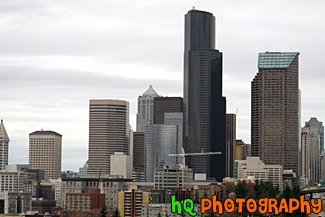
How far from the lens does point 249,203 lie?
180750mm

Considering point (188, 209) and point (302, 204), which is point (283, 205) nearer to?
point (302, 204)

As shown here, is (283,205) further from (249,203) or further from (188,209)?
(188,209)

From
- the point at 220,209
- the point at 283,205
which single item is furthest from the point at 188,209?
the point at 283,205

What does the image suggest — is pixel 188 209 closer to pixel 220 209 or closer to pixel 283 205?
pixel 220 209

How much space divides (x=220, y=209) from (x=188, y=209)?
21.7 ft

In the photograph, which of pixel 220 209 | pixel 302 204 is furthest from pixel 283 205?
pixel 220 209

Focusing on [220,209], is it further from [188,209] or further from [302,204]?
[302,204]

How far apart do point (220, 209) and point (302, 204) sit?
18.8 metres

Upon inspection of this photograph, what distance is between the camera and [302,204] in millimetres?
179500

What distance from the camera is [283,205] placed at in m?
182

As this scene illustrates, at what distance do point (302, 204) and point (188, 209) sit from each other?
82.9ft

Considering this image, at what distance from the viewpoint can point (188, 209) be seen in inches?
6811

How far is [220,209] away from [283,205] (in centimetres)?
1635

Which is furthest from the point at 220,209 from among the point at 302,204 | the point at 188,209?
the point at 302,204
